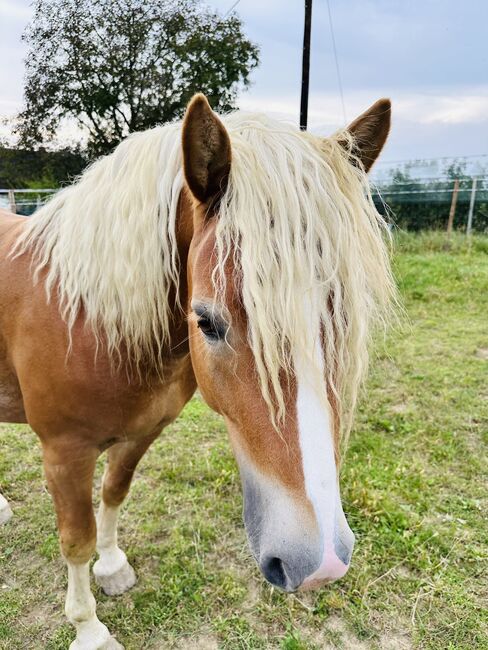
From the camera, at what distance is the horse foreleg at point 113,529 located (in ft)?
7.16

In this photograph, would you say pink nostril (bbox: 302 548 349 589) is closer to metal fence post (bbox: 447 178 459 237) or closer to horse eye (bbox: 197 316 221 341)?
horse eye (bbox: 197 316 221 341)

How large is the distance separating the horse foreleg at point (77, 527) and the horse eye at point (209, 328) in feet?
2.84

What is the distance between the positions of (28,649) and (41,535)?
664 millimetres

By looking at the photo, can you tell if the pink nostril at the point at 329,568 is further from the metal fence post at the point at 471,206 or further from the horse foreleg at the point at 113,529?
the metal fence post at the point at 471,206

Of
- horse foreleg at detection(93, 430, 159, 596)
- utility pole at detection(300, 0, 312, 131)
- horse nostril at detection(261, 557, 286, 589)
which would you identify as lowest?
horse foreleg at detection(93, 430, 159, 596)

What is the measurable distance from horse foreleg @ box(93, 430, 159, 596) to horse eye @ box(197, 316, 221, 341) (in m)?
1.20

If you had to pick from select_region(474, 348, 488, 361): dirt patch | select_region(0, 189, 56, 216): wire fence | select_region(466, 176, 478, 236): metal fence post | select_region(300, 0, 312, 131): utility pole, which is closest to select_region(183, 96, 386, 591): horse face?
select_region(474, 348, 488, 361): dirt patch

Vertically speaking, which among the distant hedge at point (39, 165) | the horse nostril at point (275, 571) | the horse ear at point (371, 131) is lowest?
the horse nostril at point (275, 571)

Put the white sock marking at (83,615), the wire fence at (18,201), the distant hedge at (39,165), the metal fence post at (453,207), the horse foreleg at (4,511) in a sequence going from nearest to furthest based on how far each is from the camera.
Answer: the white sock marking at (83,615) < the horse foreleg at (4,511) < the wire fence at (18,201) < the metal fence post at (453,207) < the distant hedge at (39,165)

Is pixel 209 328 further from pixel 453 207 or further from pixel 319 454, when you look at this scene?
pixel 453 207

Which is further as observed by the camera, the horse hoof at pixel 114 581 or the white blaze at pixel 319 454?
the horse hoof at pixel 114 581

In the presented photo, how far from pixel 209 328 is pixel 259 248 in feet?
0.77

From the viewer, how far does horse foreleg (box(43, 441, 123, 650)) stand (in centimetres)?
168

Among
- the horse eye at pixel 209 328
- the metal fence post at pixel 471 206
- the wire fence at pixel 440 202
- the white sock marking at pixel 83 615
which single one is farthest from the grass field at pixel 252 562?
the wire fence at pixel 440 202
